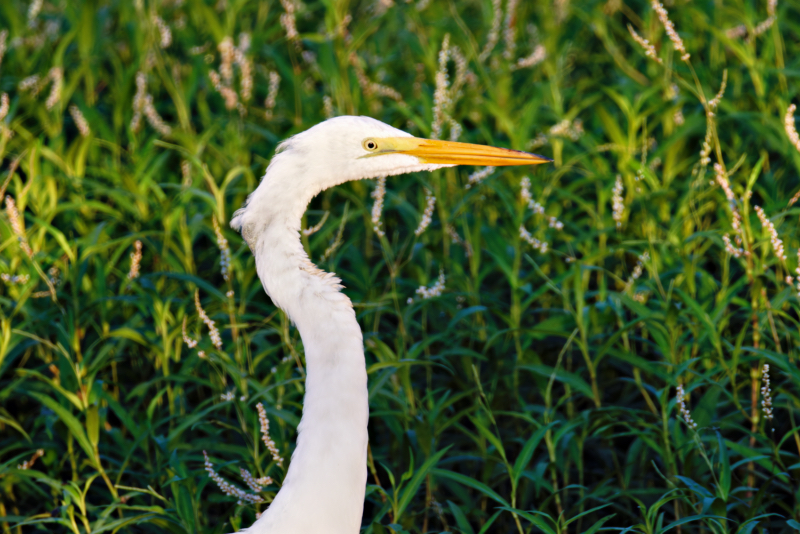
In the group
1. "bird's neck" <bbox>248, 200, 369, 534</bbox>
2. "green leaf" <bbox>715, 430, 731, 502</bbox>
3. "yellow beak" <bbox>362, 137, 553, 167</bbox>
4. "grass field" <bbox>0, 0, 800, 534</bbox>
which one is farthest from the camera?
"grass field" <bbox>0, 0, 800, 534</bbox>

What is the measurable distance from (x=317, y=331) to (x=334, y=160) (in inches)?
18.7

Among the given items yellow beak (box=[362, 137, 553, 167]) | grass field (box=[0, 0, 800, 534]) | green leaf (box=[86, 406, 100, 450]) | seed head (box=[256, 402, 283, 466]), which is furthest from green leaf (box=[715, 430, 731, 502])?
green leaf (box=[86, 406, 100, 450])

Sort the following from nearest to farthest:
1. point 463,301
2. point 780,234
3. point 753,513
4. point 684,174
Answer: point 753,513 < point 780,234 < point 463,301 < point 684,174

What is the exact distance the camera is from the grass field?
3006mm

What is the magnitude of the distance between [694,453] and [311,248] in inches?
74.2

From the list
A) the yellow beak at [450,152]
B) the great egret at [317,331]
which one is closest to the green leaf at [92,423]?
the great egret at [317,331]

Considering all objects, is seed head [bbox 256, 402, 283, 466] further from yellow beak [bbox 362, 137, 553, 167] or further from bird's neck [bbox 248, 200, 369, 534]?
yellow beak [bbox 362, 137, 553, 167]

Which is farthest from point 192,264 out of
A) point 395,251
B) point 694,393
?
point 694,393

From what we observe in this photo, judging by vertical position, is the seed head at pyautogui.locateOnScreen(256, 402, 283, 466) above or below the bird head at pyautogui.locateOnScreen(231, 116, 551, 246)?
below

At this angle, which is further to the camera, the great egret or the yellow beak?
the yellow beak

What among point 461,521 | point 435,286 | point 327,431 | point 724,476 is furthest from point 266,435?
point 724,476

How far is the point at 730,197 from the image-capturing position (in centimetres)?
293

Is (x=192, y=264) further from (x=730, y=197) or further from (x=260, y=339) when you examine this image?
(x=730, y=197)

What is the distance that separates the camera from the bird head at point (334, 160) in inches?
89.9
